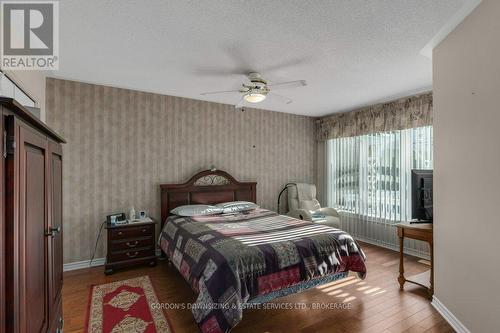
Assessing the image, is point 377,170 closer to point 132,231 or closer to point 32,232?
point 132,231

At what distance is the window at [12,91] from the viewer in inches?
73.8

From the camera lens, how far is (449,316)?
2.24 m

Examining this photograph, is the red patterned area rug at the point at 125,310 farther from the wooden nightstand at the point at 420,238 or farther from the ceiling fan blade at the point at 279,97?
the ceiling fan blade at the point at 279,97

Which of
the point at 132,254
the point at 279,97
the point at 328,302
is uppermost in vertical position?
the point at 279,97

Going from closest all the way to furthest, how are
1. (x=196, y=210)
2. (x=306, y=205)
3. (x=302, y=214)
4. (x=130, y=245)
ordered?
(x=130, y=245)
(x=196, y=210)
(x=302, y=214)
(x=306, y=205)

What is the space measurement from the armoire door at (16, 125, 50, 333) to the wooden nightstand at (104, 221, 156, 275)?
2.32m

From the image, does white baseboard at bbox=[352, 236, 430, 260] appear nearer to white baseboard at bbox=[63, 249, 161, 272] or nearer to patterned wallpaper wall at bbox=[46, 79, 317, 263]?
patterned wallpaper wall at bbox=[46, 79, 317, 263]

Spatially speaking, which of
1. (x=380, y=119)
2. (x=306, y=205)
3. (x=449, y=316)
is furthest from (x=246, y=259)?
(x=380, y=119)

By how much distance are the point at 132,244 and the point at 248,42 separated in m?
2.97

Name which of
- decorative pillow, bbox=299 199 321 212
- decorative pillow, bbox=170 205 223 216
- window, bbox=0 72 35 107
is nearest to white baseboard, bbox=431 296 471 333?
decorative pillow, bbox=299 199 321 212

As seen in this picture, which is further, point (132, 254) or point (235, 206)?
point (235, 206)

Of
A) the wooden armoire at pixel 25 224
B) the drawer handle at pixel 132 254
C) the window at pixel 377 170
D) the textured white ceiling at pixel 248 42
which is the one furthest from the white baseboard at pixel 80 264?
the window at pixel 377 170

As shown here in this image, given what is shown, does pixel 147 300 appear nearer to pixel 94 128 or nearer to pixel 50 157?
pixel 50 157

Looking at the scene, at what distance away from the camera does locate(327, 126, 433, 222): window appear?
4.04 metres
